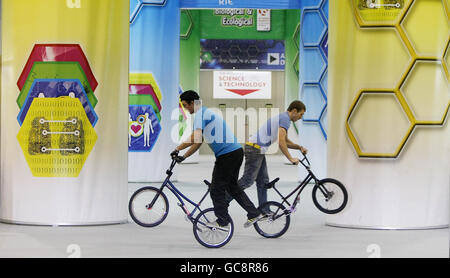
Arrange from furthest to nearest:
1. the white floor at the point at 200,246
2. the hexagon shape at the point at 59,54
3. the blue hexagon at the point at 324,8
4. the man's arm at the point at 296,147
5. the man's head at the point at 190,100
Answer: the blue hexagon at the point at 324,8 < the hexagon shape at the point at 59,54 < the man's arm at the point at 296,147 < the man's head at the point at 190,100 < the white floor at the point at 200,246

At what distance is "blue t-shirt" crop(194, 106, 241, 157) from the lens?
834 centimetres

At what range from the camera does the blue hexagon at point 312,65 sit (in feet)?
59.8

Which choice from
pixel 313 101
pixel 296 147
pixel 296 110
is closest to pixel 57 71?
pixel 296 110

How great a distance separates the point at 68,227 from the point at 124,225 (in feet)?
2.31

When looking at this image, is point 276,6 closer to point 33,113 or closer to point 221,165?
point 33,113

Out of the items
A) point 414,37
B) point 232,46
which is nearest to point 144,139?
point 414,37

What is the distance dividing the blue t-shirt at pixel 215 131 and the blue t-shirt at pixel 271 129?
1347 millimetres

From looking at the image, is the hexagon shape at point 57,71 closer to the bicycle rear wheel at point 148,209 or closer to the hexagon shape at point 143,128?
the bicycle rear wheel at point 148,209

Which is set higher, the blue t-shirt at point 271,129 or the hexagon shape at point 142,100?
the hexagon shape at point 142,100

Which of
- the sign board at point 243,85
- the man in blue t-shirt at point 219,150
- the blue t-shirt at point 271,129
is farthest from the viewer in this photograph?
the sign board at point 243,85

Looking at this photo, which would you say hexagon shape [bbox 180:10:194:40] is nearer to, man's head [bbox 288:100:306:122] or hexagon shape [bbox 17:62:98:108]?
hexagon shape [bbox 17:62:98:108]

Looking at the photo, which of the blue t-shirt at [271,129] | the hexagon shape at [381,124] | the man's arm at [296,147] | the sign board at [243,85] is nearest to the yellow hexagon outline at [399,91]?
the hexagon shape at [381,124]
